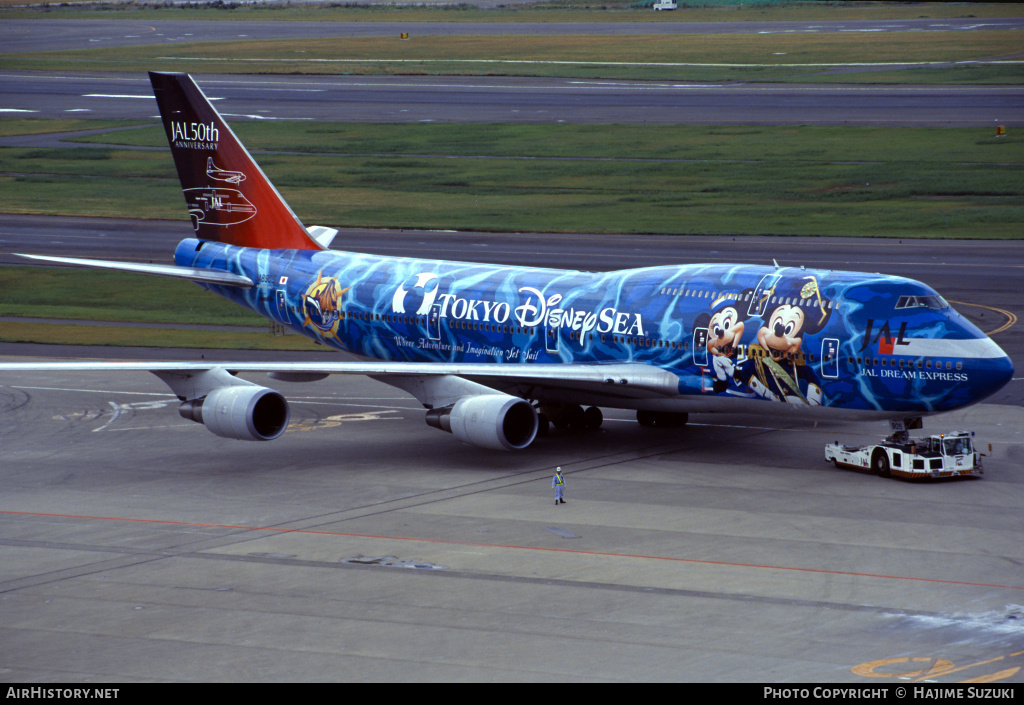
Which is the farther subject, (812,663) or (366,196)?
(366,196)

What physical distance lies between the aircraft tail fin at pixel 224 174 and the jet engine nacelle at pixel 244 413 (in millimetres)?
11223

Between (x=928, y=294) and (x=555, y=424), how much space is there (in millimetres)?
12602

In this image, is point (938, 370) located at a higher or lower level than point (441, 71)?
lower

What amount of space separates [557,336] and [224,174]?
49.5 ft

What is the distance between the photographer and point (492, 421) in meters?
36.1

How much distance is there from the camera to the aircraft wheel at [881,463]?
115 feet

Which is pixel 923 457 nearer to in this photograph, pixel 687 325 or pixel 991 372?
pixel 991 372

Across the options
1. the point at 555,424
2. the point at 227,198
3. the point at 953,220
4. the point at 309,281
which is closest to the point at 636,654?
the point at 555,424

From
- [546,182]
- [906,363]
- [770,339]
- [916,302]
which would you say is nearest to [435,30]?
[546,182]

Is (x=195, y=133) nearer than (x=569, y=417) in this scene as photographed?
No

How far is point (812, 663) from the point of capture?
2211 cm

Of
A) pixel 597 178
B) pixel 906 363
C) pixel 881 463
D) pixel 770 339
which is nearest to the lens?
pixel 906 363

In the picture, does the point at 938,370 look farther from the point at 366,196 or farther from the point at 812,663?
the point at 366,196
